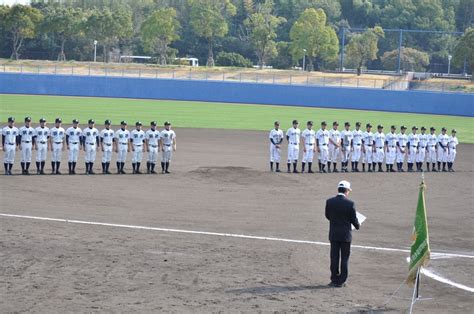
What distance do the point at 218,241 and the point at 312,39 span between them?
70287mm

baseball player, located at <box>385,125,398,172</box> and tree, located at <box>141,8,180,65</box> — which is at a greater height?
tree, located at <box>141,8,180,65</box>

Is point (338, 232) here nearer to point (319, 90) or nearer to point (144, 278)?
point (144, 278)

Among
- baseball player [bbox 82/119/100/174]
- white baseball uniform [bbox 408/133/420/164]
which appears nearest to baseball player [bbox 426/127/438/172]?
white baseball uniform [bbox 408/133/420/164]

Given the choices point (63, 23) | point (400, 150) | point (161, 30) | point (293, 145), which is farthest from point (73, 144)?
point (63, 23)

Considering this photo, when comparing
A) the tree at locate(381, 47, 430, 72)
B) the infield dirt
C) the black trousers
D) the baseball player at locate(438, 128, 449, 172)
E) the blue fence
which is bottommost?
the infield dirt

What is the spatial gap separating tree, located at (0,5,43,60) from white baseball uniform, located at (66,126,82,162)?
58114 mm

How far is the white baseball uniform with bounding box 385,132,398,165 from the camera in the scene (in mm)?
29469

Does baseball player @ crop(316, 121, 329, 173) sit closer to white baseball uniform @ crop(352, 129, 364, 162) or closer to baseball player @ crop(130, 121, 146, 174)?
white baseball uniform @ crop(352, 129, 364, 162)

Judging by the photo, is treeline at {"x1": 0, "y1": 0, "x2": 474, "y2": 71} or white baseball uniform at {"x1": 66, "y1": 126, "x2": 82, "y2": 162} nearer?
white baseball uniform at {"x1": 66, "y1": 126, "x2": 82, "y2": 162}

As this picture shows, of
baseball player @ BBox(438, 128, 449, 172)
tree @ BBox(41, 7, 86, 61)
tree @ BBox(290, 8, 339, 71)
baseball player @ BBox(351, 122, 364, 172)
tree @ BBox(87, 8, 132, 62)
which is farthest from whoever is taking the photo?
tree @ BBox(290, 8, 339, 71)

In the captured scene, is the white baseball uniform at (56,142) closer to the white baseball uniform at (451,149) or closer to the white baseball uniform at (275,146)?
the white baseball uniform at (275,146)

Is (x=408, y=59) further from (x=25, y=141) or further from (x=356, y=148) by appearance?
(x=25, y=141)

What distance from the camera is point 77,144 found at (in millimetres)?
25516

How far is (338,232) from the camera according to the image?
1302 centimetres
